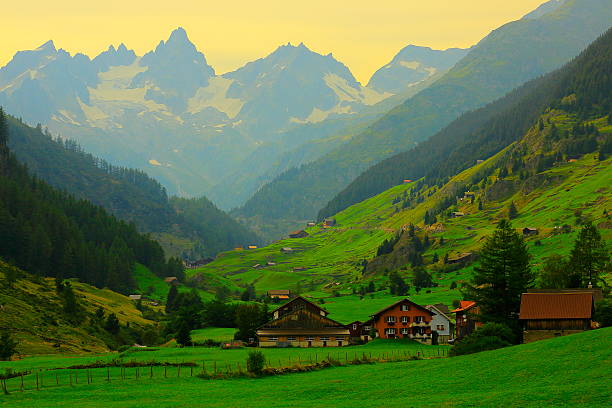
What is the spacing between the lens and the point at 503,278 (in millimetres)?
95750

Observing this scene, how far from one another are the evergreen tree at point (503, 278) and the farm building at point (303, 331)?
27.2 m

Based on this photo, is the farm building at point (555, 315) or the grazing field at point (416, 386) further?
the farm building at point (555, 315)

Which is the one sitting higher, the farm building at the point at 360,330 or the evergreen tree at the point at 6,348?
the farm building at the point at 360,330

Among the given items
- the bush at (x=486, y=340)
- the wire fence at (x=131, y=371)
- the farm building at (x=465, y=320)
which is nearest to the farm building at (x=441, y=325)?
the farm building at (x=465, y=320)

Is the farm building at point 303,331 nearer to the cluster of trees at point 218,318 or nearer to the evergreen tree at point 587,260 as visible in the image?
the cluster of trees at point 218,318

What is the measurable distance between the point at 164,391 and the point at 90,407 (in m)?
8.69

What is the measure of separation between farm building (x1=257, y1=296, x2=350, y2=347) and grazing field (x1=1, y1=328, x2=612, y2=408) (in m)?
45.8

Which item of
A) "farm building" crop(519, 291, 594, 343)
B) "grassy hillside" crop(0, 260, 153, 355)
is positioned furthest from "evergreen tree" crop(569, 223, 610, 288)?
"grassy hillside" crop(0, 260, 153, 355)

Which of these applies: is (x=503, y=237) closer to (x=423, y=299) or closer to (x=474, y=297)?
(x=474, y=297)

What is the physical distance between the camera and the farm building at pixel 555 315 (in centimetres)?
8700

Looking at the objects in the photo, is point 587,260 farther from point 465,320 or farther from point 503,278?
point 465,320

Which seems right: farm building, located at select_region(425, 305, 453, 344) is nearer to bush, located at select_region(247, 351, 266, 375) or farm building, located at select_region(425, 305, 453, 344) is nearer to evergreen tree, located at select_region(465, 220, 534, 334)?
evergreen tree, located at select_region(465, 220, 534, 334)

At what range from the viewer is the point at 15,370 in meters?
75.5

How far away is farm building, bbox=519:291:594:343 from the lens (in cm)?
8700
